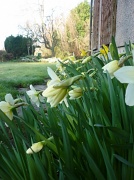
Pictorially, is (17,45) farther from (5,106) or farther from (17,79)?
(5,106)

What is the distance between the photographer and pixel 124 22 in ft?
7.88

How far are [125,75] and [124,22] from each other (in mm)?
2189

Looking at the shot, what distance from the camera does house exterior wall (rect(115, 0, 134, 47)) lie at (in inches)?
86.6

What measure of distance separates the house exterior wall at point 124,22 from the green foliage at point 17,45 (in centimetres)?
1600

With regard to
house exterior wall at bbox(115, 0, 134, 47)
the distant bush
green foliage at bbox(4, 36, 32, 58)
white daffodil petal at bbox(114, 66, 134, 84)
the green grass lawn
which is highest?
house exterior wall at bbox(115, 0, 134, 47)

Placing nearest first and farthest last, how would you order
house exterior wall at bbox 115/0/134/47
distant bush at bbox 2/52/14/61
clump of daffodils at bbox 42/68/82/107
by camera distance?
clump of daffodils at bbox 42/68/82/107
house exterior wall at bbox 115/0/134/47
distant bush at bbox 2/52/14/61

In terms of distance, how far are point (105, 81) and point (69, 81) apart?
1.09ft

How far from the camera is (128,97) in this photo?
39 centimetres

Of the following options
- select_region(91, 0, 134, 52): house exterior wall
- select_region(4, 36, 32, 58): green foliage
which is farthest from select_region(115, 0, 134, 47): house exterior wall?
select_region(4, 36, 32, 58): green foliage

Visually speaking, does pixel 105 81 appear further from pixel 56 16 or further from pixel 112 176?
pixel 56 16

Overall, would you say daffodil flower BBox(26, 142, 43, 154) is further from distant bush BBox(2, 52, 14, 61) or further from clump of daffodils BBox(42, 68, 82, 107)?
distant bush BBox(2, 52, 14, 61)

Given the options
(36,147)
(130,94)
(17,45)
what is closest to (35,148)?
(36,147)

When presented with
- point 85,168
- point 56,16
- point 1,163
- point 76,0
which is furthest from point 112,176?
point 76,0

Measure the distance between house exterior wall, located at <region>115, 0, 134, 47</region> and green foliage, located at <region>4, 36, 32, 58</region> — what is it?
16.0 meters
